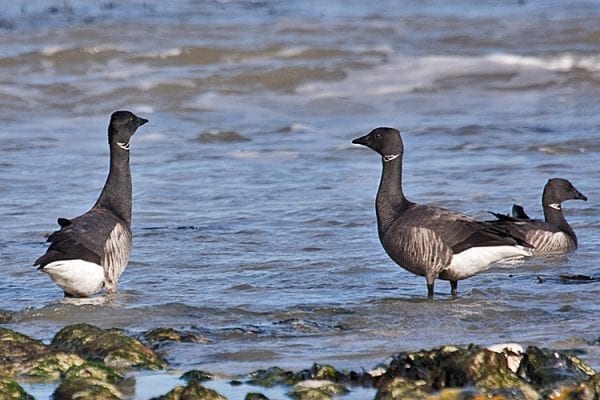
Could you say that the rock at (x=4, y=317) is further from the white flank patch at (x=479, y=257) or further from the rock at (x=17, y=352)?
the white flank patch at (x=479, y=257)

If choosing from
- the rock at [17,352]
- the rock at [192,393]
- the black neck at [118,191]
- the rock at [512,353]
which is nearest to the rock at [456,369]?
the rock at [512,353]

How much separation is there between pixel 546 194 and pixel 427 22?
14.3 meters

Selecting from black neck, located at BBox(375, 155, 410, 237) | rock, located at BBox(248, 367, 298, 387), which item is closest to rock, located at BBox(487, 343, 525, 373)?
rock, located at BBox(248, 367, 298, 387)

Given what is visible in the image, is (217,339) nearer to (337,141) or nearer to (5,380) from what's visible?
(5,380)

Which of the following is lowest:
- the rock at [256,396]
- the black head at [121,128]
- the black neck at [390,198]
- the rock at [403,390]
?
the rock at [256,396]

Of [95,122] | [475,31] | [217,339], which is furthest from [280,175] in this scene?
[475,31]

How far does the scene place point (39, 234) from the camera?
11898mm

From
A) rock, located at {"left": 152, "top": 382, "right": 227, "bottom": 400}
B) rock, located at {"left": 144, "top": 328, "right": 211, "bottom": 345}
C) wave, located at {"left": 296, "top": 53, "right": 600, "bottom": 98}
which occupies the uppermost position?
wave, located at {"left": 296, "top": 53, "right": 600, "bottom": 98}

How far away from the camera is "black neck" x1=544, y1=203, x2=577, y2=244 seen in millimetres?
11765

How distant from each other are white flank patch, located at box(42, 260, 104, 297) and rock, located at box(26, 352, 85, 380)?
2177 mm

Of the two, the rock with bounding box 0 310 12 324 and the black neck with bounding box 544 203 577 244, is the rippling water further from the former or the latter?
the black neck with bounding box 544 203 577 244

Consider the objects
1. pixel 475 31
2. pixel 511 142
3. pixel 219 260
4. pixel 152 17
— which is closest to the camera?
pixel 219 260

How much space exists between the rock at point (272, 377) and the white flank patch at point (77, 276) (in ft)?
8.63

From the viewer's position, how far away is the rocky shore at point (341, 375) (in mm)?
5984
